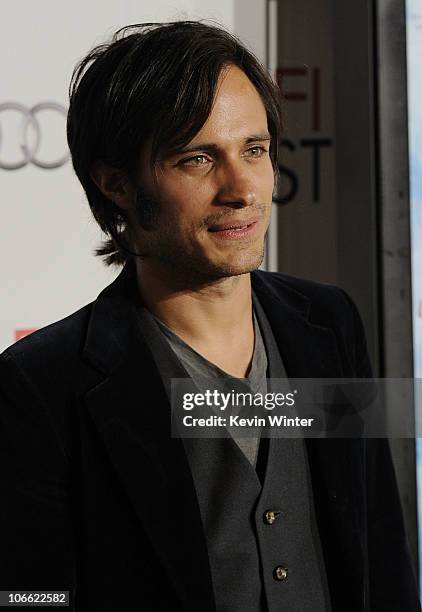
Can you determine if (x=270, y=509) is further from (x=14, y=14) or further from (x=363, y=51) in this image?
(x=14, y=14)

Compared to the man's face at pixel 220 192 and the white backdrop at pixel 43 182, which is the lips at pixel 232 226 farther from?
the white backdrop at pixel 43 182

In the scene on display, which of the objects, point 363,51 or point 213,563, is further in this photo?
point 363,51

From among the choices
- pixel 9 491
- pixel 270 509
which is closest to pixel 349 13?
pixel 270 509

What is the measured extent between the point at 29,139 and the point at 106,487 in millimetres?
840

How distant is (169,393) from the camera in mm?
1283

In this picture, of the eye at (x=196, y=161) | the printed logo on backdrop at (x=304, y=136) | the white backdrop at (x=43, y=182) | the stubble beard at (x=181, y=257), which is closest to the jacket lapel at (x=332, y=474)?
the stubble beard at (x=181, y=257)

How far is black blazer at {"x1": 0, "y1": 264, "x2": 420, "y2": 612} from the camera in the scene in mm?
1188

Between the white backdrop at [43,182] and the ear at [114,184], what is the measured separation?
1.43ft

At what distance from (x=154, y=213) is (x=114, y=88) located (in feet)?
0.58

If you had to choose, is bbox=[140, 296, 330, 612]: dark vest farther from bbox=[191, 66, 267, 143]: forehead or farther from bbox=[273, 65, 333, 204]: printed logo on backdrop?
bbox=[273, 65, 333, 204]: printed logo on backdrop

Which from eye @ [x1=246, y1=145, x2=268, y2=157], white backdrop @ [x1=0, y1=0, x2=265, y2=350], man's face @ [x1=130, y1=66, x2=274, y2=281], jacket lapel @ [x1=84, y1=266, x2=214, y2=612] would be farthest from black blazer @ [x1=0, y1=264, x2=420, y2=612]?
white backdrop @ [x1=0, y1=0, x2=265, y2=350]

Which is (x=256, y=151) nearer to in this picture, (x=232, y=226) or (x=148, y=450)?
(x=232, y=226)

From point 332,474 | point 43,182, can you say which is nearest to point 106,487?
point 332,474

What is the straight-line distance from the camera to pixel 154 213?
4.26 ft
